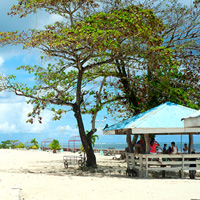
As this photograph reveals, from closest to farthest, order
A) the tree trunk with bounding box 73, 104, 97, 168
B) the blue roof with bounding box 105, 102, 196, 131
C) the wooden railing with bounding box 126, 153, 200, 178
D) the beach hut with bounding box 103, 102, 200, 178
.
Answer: the beach hut with bounding box 103, 102, 200, 178 < the blue roof with bounding box 105, 102, 196, 131 < the wooden railing with bounding box 126, 153, 200, 178 < the tree trunk with bounding box 73, 104, 97, 168

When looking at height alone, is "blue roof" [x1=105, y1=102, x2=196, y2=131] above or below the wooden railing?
above

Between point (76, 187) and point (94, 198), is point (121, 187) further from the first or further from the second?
point (94, 198)

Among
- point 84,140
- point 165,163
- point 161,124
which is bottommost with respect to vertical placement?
point 165,163

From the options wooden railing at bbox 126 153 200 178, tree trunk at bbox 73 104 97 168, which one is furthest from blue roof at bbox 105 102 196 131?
tree trunk at bbox 73 104 97 168

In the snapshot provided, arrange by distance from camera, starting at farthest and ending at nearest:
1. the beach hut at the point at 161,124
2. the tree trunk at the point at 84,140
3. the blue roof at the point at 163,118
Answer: the tree trunk at the point at 84,140, the blue roof at the point at 163,118, the beach hut at the point at 161,124

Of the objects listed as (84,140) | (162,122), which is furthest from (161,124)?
(84,140)

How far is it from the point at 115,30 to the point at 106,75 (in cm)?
493

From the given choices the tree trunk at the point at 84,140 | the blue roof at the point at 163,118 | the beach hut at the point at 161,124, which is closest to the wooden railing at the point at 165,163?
the beach hut at the point at 161,124

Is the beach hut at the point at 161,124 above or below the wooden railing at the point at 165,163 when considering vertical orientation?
above

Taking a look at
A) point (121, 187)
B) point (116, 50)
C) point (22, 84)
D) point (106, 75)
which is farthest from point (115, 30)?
point (121, 187)

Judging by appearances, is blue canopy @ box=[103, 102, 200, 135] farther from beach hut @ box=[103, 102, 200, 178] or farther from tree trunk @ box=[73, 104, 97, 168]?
tree trunk @ box=[73, 104, 97, 168]

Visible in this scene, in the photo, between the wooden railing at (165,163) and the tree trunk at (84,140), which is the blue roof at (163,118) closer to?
the wooden railing at (165,163)

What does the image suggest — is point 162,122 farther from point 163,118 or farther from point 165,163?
point 165,163

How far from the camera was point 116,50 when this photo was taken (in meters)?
17.7
